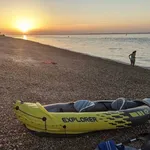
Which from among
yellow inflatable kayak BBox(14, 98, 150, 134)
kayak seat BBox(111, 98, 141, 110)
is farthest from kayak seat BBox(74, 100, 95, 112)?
kayak seat BBox(111, 98, 141, 110)

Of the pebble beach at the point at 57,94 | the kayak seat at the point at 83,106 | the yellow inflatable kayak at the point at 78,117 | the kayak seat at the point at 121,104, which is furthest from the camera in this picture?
the kayak seat at the point at 121,104

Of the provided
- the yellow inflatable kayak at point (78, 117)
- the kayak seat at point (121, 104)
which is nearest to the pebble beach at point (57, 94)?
the yellow inflatable kayak at point (78, 117)

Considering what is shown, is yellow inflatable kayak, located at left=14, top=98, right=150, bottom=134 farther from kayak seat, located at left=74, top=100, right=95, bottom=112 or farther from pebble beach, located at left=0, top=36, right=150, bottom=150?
pebble beach, located at left=0, top=36, right=150, bottom=150

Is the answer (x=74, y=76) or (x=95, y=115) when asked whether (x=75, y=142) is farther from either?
(x=74, y=76)

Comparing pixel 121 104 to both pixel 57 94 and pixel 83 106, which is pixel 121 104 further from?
pixel 57 94

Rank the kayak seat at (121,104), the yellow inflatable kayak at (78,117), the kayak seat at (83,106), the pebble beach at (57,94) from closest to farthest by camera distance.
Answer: the yellow inflatable kayak at (78,117), the pebble beach at (57,94), the kayak seat at (83,106), the kayak seat at (121,104)

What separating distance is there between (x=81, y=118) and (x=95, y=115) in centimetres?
40

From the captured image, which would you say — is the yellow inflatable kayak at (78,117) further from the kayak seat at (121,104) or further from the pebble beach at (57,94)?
the pebble beach at (57,94)

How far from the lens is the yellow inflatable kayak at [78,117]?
6648 mm

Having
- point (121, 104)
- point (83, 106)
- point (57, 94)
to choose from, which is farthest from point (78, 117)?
point (57, 94)

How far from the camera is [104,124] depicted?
700cm

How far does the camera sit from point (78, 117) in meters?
6.80

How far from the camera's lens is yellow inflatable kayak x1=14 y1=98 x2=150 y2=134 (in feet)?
21.8

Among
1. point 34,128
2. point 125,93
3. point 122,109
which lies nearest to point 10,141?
point 34,128
